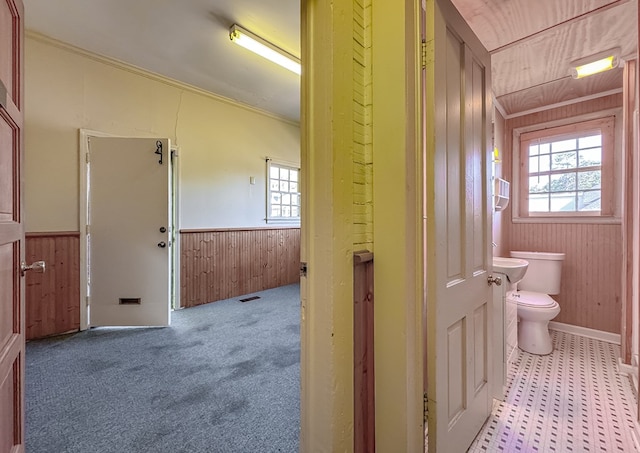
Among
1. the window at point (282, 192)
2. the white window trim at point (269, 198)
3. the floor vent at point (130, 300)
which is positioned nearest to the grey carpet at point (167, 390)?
the floor vent at point (130, 300)

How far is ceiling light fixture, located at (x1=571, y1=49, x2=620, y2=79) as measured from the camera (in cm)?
202

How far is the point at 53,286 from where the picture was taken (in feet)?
8.60

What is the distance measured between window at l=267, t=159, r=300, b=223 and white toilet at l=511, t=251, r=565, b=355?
3.22 m

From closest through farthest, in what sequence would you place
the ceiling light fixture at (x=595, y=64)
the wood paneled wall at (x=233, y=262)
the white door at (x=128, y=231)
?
the ceiling light fixture at (x=595, y=64), the white door at (x=128, y=231), the wood paneled wall at (x=233, y=262)

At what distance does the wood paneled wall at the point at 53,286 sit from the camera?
2506 mm

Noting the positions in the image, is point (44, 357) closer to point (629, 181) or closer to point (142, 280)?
point (142, 280)

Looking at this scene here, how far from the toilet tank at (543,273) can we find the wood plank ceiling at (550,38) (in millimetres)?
1557

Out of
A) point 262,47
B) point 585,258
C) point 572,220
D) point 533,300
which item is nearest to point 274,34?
point 262,47

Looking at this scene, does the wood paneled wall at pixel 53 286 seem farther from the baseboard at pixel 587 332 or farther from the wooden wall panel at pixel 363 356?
the baseboard at pixel 587 332

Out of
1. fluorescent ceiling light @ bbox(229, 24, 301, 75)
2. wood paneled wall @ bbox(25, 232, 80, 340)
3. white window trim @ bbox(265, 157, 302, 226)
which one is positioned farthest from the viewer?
white window trim @ bbox(265, 157, 302, 226)

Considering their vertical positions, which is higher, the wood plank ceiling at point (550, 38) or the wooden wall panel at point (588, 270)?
the wood plank ceiling at point (550, 38)

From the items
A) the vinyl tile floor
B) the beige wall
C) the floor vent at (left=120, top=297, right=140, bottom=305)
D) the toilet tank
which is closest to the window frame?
the toilet tank

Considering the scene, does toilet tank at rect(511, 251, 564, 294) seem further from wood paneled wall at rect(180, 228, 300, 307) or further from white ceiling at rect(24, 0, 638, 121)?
wood paneled wall at rect(180, 228, 300, 307)

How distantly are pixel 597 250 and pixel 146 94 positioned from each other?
4.85 m
